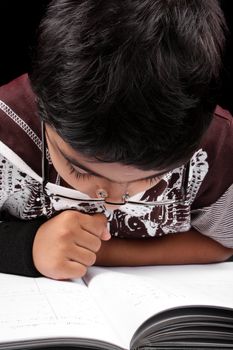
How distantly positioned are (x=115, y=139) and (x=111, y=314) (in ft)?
0.81

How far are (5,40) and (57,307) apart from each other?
0.62 meters

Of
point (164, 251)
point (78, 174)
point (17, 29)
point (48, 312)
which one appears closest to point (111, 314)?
point (48, 312)

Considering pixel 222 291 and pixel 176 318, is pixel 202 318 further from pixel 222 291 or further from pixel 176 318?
pixel 222 291

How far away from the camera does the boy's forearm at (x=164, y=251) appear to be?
40.9 inches

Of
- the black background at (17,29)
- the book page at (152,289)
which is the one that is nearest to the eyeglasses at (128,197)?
the book page at (152,289)

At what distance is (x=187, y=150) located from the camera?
28.4 inches

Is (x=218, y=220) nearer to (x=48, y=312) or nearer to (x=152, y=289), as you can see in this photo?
(x=152, y=289)

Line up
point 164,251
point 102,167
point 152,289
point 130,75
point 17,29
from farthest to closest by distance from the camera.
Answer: point 17,29 < point 164,251 < point 152,289 < point 102,167 < point 130,75

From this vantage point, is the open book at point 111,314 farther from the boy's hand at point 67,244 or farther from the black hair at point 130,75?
the black hair at point 130,75

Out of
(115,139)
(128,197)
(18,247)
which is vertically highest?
(115,139)

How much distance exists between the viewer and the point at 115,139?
2.17 ft

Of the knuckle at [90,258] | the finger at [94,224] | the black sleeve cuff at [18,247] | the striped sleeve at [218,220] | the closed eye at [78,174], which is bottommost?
the black sleeve cuff at [18,247]

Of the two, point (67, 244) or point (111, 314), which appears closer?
point (111, 314)

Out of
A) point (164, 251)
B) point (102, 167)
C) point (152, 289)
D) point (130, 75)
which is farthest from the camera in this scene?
point (164, 251)
